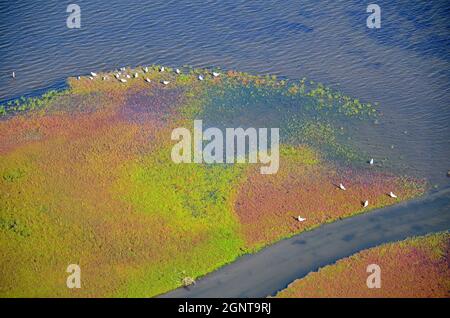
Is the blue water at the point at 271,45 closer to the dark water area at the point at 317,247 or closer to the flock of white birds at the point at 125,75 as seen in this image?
the flock of white birds at the point at 125,75

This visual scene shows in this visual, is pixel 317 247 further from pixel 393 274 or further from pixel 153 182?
pixel 153 182

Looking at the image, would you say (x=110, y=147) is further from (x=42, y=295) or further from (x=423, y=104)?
(x=423, y=104)

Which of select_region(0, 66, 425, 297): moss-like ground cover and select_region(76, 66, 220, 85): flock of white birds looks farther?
select_region(76, 66, 220, 85): flock of white birds

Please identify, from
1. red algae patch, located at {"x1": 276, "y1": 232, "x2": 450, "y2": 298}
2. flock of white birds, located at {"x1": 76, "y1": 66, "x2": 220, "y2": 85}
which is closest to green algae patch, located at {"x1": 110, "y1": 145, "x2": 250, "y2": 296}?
red algae patch, located at {"x1": 276, "y1": 232, "x2": 450, "y2": 298}

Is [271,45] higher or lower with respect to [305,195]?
higher

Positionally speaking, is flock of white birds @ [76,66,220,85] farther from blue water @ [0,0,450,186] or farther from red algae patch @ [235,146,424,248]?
red algae patch @ [235,146,424,248]

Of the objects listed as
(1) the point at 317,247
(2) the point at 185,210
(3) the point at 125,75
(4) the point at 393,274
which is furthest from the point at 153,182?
(4) the point at 393,274
